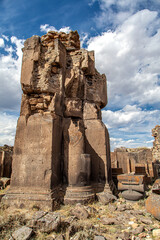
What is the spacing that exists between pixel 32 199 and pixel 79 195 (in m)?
1.18

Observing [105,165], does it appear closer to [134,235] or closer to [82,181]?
[82,181]

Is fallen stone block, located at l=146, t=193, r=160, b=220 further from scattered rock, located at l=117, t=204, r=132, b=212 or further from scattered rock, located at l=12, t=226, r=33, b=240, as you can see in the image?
scattered rock, located at l=12, t=226, r=33, b=240

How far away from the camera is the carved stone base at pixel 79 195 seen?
392 centimetres

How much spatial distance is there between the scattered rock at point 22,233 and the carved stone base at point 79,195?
Answer: 1.71 meters

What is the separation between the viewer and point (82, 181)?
4.27 metres

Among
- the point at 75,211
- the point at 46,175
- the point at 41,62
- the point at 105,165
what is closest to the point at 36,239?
the point at 75,211

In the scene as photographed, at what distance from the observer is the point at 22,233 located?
228 cm

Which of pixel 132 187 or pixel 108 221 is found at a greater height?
pixel 132 187

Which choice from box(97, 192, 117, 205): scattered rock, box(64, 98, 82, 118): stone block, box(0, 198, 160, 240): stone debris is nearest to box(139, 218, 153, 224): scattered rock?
box(0, 198, 160, 240): stone debris

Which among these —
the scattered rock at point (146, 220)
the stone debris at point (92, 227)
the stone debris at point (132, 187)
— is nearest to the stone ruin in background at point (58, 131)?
the stone debris at point (132, 187)

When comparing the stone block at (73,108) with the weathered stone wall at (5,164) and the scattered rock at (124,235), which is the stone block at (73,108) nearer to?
the scattered rock at (124,235)

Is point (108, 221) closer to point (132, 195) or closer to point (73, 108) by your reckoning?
point (132, 195)

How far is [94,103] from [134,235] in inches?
162

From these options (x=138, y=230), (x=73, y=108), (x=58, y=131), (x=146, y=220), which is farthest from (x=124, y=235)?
(x=73, y=108)
